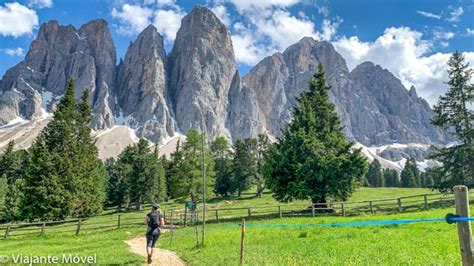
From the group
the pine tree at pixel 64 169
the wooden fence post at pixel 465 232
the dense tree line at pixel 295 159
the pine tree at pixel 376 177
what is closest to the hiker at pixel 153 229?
the wooden fence post at pixel 465 232

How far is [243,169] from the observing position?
80.1 m

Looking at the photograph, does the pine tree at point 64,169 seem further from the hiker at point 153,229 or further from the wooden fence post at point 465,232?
the wooden fence post at point 465,232

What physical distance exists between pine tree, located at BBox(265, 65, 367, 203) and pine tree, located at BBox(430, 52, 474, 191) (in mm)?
9405

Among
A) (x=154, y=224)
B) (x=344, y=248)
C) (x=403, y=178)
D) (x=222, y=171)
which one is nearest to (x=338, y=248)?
(x=344, y=248)

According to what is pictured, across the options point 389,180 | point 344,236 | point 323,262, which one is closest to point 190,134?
point 344,236

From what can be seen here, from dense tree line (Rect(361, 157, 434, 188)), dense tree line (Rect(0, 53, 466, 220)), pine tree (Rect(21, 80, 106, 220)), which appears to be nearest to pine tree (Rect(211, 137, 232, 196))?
dense tree line (Rect(0, 53, 466, 220))

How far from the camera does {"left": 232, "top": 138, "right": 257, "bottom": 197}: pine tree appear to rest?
260 feet

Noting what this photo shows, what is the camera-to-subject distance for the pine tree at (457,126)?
117ft

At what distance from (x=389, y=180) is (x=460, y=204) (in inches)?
5481

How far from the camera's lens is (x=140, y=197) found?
225 ft

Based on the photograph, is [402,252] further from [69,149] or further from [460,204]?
[69,149]

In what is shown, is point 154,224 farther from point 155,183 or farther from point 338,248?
point 155,183

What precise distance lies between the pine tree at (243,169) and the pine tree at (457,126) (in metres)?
46.2

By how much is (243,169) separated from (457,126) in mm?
49188
